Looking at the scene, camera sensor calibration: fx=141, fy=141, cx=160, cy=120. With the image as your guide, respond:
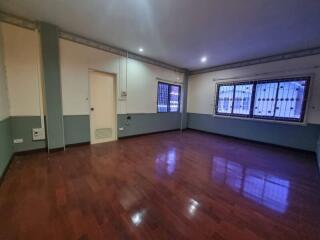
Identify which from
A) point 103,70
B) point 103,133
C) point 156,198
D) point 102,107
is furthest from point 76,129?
point 156,198

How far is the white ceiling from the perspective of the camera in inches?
89.0

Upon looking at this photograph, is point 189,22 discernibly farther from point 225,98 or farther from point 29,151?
point 29,151

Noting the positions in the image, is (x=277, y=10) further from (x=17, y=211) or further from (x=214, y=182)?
(x=17, y=211)

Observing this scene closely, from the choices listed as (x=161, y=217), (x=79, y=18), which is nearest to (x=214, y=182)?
(x=161, y=217)

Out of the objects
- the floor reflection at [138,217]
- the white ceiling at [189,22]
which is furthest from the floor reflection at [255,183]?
the white ceiling at [189,22]

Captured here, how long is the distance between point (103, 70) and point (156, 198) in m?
3.58

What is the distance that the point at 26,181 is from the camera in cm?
215

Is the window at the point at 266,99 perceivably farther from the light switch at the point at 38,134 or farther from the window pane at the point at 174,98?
the light switch at the point at 38,134

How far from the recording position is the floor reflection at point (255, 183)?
6.21 feet

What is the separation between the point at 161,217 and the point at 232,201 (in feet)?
3.24

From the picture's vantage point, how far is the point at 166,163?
2949 mm

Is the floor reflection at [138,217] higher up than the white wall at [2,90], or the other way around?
the white wall at [2,90]

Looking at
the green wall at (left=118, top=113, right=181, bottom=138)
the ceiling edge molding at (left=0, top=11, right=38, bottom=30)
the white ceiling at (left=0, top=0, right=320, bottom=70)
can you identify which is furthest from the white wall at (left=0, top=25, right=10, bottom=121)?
the green wall at (left=118, top=113, right=181, bottom=138)

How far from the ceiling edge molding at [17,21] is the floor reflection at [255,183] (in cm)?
466
